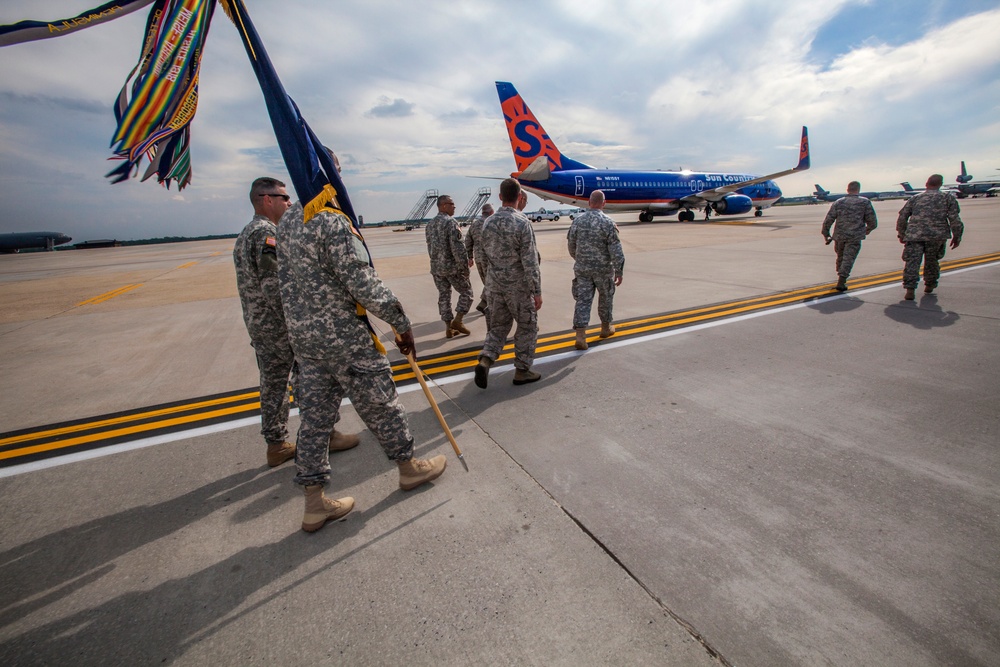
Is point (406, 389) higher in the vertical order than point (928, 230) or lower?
lower

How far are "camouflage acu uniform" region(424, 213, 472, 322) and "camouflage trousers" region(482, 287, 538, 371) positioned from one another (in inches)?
67.7

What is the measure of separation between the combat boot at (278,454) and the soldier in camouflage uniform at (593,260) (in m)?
3.29

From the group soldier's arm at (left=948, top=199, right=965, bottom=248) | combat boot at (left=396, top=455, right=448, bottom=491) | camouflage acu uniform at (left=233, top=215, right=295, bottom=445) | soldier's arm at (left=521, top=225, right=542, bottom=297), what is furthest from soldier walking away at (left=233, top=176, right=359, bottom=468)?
soldier's arm at (left=948, top=199, right=965, bottom=248)

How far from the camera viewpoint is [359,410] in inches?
99.5

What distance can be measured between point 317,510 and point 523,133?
28.1m

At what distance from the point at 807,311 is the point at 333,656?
7.09m

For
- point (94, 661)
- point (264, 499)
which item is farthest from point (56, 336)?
point (94, 661)

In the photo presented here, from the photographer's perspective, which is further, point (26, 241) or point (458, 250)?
point (26, 241)

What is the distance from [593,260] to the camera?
17.3ft

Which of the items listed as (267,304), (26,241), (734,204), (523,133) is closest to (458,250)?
(267,304)

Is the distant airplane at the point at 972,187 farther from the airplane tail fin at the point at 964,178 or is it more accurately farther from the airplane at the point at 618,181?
the airplane at the point at 618,181

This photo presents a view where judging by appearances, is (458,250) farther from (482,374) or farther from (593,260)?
(482,374)

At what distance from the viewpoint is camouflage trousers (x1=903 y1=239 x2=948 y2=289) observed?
659 cm

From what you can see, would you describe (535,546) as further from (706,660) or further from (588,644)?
(706,660)
